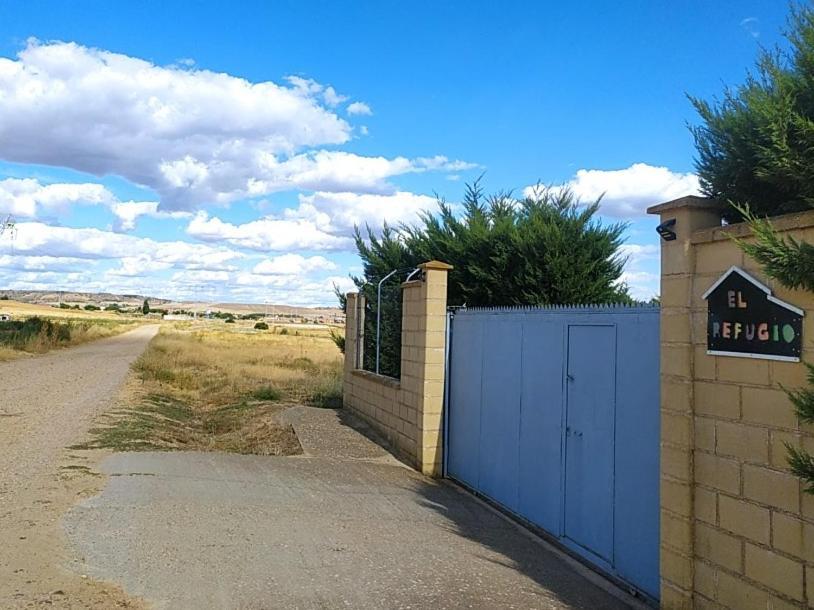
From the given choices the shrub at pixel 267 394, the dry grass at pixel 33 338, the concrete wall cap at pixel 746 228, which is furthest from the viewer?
the dry grass at pixel 33 338

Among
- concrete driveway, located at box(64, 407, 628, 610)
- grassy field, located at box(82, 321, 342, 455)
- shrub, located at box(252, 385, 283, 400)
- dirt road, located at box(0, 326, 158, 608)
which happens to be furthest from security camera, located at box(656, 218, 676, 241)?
shrub, located at box(252, 385, 283, 400)

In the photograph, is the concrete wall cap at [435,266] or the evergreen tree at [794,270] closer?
the evergreen tree at [794,270]

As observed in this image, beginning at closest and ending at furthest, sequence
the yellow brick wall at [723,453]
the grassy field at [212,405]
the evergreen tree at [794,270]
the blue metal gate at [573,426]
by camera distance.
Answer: the evergreen tree at [794,270] < the yellow brick wall at [723,453] < the blue metal gate at [573,426] < the grassy field at [212,405]

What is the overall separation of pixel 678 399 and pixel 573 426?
1959 mm

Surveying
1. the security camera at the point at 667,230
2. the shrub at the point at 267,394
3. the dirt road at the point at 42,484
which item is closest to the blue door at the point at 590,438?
the security camera at the point at 667,230

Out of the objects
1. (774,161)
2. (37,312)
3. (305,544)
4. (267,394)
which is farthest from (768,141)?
(37,312)

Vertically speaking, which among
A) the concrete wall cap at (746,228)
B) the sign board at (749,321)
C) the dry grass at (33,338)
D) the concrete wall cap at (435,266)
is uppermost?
the concrete wall cap at (435,266)

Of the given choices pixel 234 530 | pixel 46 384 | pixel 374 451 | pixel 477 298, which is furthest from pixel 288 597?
pixel 46 384

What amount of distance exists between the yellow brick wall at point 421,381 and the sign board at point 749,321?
5212mm

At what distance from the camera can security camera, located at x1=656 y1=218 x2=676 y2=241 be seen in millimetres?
4695

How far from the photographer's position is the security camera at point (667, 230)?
4.70 m

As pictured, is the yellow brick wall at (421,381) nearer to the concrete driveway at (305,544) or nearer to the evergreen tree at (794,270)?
the concrete driveway at (305,544)

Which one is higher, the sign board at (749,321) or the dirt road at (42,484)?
the sign board at (749,321)

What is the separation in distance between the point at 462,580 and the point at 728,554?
186cm
